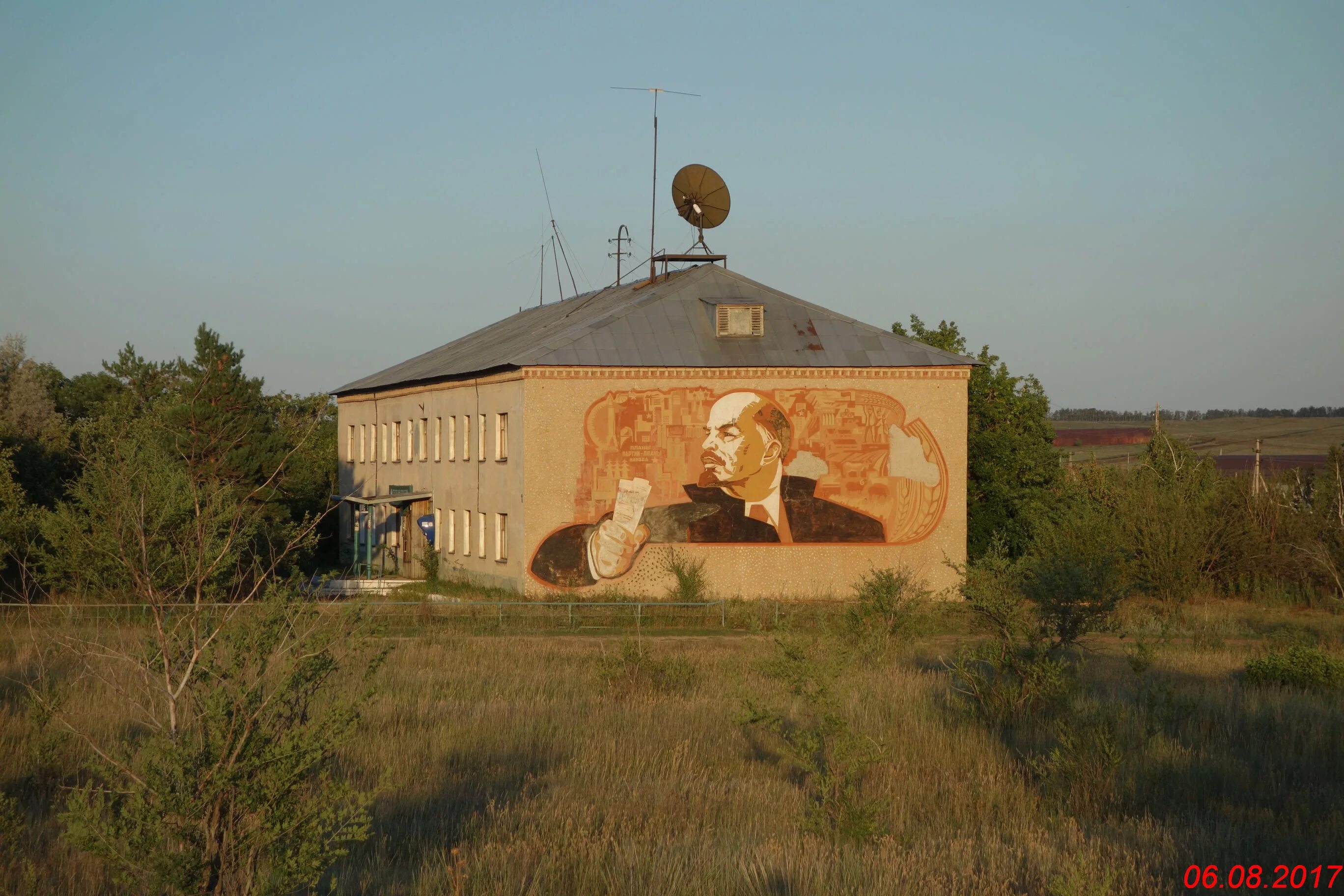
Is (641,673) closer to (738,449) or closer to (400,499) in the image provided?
(738,449)

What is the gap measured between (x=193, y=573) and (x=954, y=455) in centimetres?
2562

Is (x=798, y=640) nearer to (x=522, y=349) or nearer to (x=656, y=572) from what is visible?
(x=656, y=572)

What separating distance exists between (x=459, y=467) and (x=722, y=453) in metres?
8.68

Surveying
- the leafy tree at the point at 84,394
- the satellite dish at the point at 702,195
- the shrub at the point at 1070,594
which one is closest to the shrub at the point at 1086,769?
the shrub at the point at 1070,594

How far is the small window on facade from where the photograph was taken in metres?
30.0

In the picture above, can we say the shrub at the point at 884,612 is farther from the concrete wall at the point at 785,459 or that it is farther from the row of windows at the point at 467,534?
the row of windows at the point at 467,534

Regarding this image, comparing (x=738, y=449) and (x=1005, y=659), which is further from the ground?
(x=738, y=449)

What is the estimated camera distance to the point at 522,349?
31016 millimetres

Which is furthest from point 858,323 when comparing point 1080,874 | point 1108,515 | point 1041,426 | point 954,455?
point 1080,874

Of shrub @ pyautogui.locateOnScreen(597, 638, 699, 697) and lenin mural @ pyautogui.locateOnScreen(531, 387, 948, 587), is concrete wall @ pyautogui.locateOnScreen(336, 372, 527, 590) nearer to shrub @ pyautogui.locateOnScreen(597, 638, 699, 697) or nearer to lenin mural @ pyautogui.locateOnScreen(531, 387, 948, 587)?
lenin mural @ pyautogui.locateOnScreen(531, 387, 948, 587)

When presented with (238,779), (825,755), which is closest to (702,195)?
(825,755)

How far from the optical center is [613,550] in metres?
28.1

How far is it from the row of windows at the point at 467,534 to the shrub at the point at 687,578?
4.35 metres
